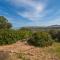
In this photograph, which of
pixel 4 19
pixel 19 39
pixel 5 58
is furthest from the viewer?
pixel 4 19

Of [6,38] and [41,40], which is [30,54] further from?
[6,38]

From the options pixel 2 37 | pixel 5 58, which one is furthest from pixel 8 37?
pixel 5 58

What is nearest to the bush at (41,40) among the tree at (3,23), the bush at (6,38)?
the bush at (6,38)

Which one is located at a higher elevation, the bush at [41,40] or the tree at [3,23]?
the tree at [3,23]

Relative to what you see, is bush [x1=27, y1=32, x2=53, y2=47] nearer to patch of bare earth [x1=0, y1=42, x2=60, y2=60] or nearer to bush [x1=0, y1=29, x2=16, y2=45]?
bush [x1=0, y1=29, x2=16, y2=45]

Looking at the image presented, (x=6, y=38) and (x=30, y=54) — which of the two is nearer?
(x=30, y=54)

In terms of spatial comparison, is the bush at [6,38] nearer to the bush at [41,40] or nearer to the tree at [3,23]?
the bush at [41,40]

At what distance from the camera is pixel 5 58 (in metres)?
11.7

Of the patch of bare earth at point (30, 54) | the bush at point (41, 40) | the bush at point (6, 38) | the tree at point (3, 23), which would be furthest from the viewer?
the tree at point (3, 23)

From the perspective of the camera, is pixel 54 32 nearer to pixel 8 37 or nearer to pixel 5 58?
pixel 8 37

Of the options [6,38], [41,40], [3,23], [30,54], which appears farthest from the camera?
[3,23]

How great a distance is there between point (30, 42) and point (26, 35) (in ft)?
12.9

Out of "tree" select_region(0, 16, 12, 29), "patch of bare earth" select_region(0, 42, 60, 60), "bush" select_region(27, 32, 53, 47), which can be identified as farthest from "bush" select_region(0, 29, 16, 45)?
"tree" select_region(0, 16, 12, 29)

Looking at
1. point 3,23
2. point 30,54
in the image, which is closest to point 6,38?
point 30,54
